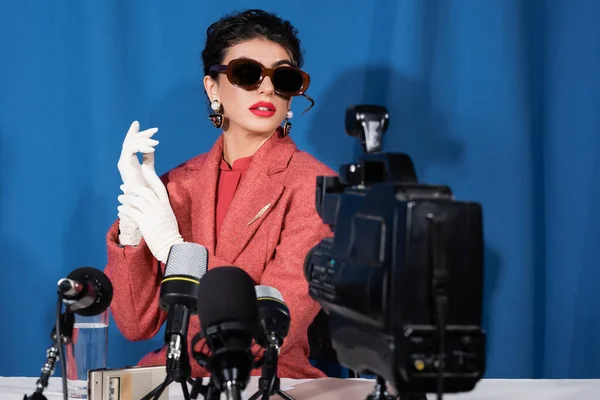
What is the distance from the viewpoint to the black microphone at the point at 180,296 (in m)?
0.80

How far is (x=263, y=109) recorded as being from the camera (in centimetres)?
151

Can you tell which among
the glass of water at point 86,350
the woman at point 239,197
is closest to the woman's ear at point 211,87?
the woman at point 239,197

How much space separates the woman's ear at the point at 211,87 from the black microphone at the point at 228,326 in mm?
895

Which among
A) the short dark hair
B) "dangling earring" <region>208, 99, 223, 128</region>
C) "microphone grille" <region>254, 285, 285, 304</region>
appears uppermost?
the short dark hair

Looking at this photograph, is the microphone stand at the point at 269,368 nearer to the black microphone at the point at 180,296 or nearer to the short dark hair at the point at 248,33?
the black microphone at the point at 180,296

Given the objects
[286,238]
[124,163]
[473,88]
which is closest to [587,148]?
[473,88]

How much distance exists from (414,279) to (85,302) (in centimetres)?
39

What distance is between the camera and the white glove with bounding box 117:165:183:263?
1.39 m

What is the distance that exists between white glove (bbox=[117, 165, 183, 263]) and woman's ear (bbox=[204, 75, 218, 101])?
255 mm

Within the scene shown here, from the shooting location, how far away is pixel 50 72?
1743 mm

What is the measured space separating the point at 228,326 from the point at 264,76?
849 millimetres

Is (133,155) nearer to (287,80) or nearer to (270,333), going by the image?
(287,80)

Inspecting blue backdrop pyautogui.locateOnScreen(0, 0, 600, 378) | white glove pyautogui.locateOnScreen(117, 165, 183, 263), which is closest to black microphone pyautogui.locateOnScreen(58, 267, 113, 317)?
white glove pyautogui.locateOnScreen(117, 165, 183, 263)

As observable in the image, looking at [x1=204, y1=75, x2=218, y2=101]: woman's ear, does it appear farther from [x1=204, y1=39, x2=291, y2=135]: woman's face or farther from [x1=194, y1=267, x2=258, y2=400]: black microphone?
[x1=194, y1=267, x2=258, y2=400]: black microphone
